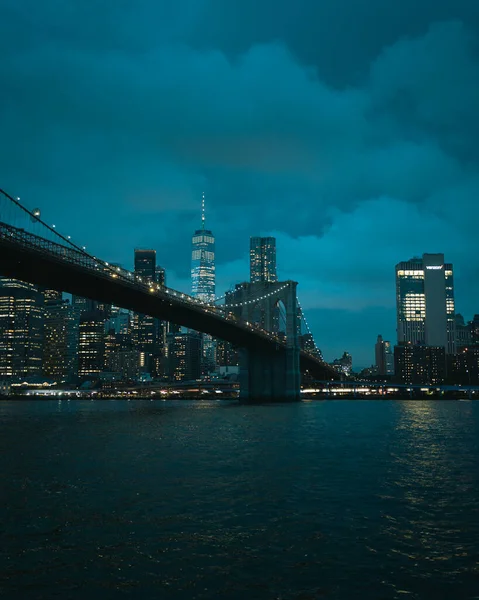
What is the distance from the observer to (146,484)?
19.4 m

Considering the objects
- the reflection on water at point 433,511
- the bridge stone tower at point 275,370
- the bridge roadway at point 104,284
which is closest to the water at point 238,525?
the reflection on water at point 433,511

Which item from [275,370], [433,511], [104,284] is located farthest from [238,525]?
[275,370]

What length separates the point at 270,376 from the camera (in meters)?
100

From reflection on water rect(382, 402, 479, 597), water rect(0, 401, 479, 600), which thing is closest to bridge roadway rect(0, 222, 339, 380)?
water rect(0, 401, 479, 600)

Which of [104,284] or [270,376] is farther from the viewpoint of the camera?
[270,376]

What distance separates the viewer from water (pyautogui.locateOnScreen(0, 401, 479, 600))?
1013 centimetres

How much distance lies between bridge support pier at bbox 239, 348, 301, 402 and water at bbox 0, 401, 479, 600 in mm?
69341

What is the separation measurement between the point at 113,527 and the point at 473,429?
128ft

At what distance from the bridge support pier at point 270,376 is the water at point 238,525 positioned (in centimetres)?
6934

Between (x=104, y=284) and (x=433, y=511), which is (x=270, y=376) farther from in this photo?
(x=433, y=511)

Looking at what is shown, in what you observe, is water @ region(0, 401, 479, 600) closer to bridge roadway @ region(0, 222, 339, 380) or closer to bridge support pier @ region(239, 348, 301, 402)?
bridge roadway @ region(0, 222, 339, 380)

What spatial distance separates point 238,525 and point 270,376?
8649 cm

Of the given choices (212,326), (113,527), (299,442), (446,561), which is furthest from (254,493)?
(212,326)

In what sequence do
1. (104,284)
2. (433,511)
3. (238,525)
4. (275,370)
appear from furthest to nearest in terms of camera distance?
(275,370)
(104,284)
(433,511)
(238,525)
